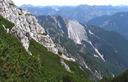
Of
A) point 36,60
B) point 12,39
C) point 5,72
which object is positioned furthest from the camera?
point 12,39

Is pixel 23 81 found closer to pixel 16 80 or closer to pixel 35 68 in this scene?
pixel 16 80

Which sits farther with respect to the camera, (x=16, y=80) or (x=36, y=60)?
(x=36, y=60)

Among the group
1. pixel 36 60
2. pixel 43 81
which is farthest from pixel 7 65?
pixel 36 60

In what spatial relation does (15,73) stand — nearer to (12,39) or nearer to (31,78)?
(31,78)

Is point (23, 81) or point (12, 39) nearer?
point (23, 81)

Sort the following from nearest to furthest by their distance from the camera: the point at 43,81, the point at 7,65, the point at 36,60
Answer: the point at 7,65 < the point at 43,81 < the point at 36,60

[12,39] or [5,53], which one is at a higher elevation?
[5,53]

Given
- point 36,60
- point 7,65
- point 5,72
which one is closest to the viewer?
point 5,72

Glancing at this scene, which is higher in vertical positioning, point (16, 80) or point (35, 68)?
point (16, 80)

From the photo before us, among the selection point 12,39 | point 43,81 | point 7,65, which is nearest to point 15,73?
point 7,65
